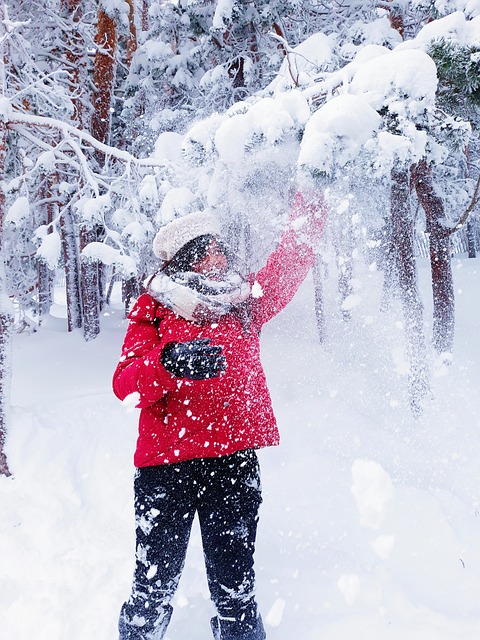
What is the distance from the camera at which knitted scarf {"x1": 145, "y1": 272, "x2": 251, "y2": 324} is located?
2.18 meters

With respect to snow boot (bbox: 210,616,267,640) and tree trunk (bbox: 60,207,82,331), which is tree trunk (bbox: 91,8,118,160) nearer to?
tree trunk (bbox: 60,207,82,331)

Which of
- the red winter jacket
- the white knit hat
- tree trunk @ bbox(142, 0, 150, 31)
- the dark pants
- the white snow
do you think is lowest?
the dark pants

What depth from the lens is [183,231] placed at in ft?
7.64

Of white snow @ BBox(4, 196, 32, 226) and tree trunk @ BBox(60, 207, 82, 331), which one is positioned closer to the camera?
white snow @ BBox(4, 196, 32, 226)

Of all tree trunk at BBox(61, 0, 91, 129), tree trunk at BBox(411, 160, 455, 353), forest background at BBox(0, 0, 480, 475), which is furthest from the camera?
tree trunk at BBox(61, 0, 91, 129)

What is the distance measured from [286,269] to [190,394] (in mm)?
797

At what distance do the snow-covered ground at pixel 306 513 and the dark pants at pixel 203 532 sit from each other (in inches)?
21.7

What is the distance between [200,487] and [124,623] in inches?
29.6

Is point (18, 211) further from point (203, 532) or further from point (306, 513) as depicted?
point (203, 532)

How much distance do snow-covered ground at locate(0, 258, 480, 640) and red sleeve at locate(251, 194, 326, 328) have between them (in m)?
1.80

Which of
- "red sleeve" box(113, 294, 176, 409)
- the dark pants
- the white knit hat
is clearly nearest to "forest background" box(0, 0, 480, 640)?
the white knit hat

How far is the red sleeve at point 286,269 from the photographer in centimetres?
239

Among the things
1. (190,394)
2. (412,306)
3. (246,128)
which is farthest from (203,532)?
(412,306)

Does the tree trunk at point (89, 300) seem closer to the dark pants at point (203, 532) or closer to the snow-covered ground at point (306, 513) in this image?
the snow-covered ground at point (306, 513)
